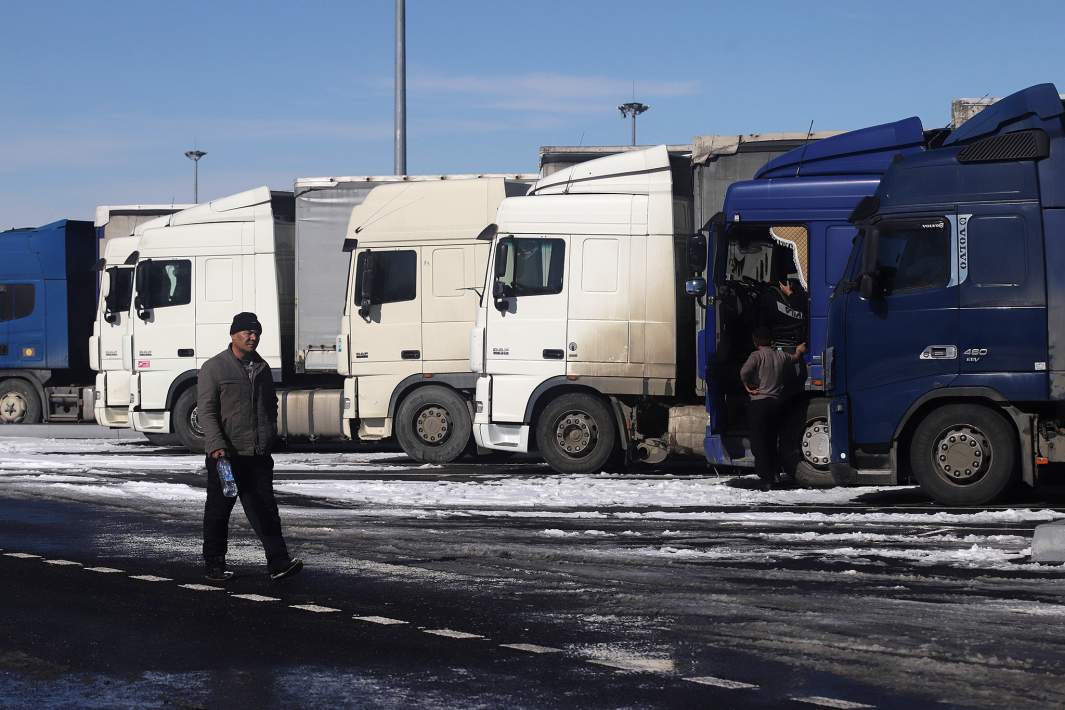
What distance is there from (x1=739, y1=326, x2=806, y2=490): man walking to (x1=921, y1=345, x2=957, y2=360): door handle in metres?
2.02

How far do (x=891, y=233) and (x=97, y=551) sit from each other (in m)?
7.41

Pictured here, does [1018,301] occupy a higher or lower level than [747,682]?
higher

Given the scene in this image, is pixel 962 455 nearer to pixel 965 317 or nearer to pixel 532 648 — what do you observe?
pixel 965 317

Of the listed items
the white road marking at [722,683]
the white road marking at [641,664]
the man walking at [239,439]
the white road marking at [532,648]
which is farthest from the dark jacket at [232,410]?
the white road marking at [722,683]

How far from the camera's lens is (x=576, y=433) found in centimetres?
1888

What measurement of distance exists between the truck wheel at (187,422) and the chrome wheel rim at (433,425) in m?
3.77

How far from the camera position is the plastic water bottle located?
10195 mm

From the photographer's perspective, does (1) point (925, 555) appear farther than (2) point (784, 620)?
Yes

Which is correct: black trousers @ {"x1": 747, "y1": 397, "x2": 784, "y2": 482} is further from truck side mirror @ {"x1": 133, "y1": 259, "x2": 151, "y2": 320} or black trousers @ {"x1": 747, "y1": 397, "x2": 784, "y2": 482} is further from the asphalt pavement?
truck side mirror @ {"x1": 133, "y1": 259, "x2": 151, "y2": 320}

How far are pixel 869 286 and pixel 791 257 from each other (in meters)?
2.47

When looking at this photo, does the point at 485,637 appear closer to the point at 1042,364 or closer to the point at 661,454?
the point at 1042,364

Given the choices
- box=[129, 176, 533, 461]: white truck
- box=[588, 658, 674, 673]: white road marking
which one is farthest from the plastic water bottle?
box=[129, 176, 533, 461]: white truck

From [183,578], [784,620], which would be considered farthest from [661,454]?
[784,620]

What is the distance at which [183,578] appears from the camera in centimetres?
1038
